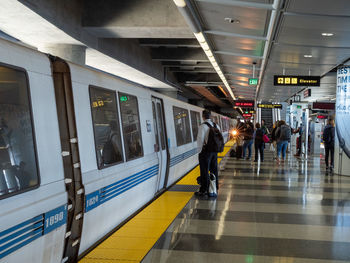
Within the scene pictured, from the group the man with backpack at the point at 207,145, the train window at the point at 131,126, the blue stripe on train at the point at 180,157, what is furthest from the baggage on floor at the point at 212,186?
the train window at the point at 131,126

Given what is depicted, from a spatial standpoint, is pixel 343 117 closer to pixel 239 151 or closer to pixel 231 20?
pixel 231 20

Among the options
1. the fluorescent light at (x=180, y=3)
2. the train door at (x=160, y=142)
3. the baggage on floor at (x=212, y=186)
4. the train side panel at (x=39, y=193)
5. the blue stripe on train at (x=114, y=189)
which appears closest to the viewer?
the train side panel at (x=39, y=193)

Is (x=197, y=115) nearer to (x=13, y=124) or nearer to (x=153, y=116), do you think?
(x=153, y=116)

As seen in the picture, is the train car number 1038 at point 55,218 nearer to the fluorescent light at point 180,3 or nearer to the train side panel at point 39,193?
the train side panel at point 39,193

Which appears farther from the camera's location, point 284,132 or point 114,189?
point 284,132

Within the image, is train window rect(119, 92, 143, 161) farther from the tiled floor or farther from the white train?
the tiled floor

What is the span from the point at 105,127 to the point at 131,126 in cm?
122

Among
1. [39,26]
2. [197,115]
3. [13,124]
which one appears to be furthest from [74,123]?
[197,115]

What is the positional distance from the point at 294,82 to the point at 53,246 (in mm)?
11836

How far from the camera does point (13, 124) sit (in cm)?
311

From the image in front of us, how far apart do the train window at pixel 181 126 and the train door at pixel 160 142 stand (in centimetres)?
138

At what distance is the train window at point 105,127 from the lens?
15.6 ft

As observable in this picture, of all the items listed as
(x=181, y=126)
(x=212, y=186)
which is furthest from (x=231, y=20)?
(x=212, y=186)

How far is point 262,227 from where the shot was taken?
226 inches
